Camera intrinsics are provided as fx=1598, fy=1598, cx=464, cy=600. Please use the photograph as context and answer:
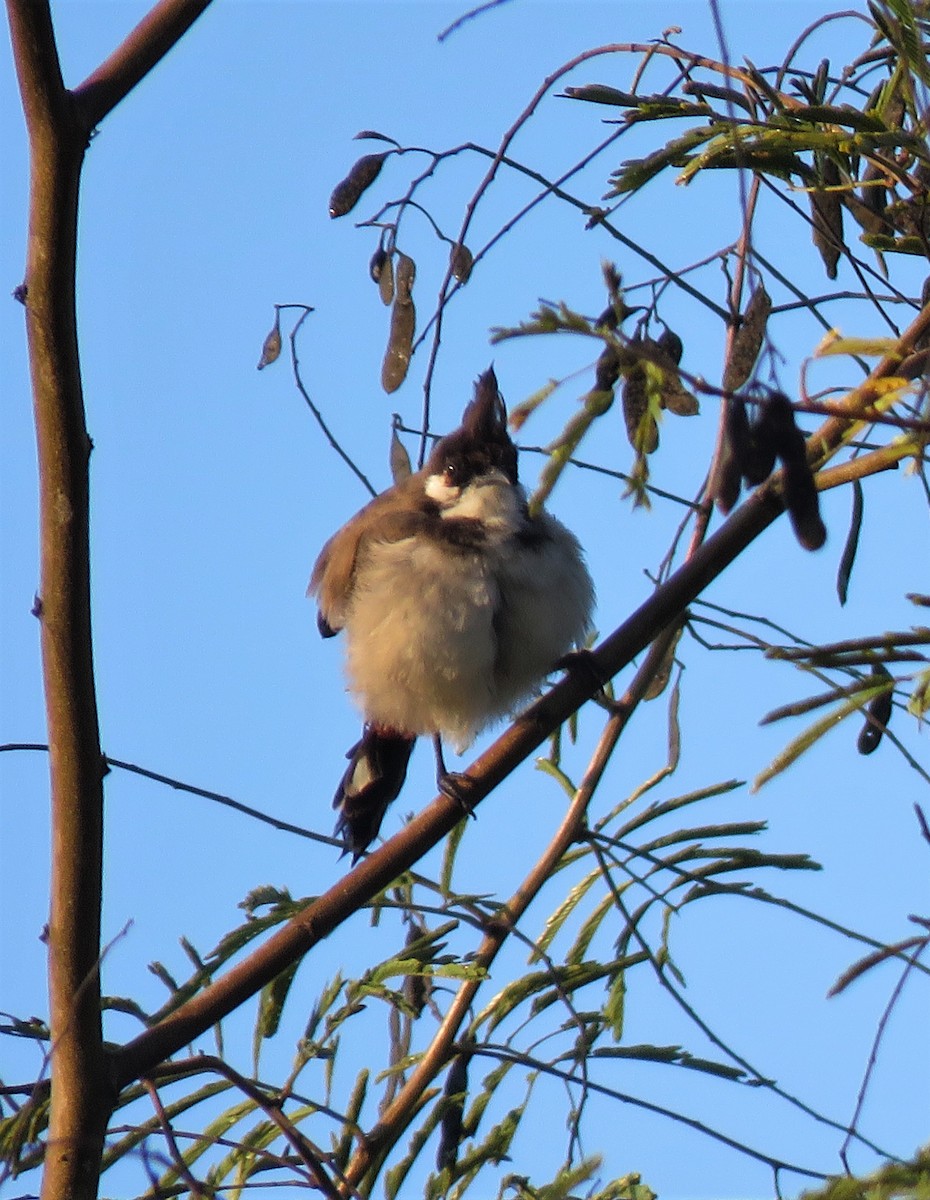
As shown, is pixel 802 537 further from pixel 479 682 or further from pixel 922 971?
pixel 479 682

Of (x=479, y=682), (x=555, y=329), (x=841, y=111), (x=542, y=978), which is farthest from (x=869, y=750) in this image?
(x=479, y=682)

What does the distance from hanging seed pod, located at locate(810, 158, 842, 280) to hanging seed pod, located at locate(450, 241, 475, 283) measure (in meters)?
0.69

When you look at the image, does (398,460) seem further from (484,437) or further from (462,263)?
(484,437)

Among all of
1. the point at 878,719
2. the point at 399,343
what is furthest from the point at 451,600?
the point at 878,719

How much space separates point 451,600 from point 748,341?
5.28 ft

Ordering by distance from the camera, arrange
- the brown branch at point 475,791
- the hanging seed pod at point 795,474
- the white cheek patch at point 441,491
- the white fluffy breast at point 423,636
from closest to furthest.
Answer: the hanging seed pod at point 795,474
the brown branch at point 475,791
the white fluffy breast at point 423,636
the white cheek patch at point 441,491

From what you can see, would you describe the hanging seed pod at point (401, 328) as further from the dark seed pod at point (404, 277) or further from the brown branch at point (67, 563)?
the brown branch at point (67, 563)

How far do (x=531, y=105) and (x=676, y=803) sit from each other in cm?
139

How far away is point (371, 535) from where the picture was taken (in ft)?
15.1

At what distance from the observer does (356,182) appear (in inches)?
132

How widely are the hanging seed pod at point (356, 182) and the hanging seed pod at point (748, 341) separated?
0.91 m

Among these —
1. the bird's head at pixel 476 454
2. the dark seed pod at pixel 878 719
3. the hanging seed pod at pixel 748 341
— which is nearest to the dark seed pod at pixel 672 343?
the hanging seed pod at pixel 748 341

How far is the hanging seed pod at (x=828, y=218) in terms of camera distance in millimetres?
2865

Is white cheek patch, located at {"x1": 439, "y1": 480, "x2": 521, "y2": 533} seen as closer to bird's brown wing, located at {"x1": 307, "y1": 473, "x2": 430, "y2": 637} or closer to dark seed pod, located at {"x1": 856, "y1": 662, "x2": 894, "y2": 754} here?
bird's brown wing, located at {"x1": 307, "y1": 473, "x2": 430, "y2": 637}
